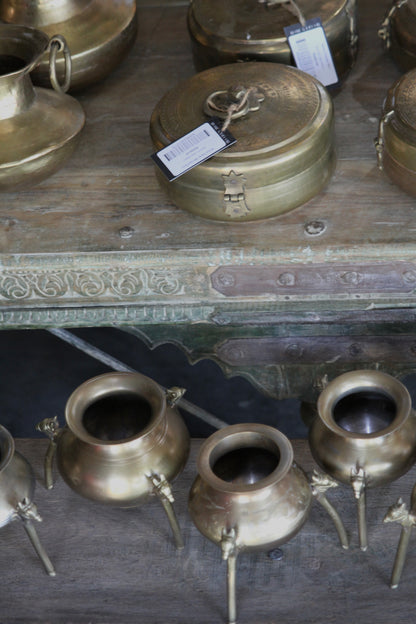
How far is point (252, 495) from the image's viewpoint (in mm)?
1173

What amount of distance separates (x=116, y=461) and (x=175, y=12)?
1196 millimetres

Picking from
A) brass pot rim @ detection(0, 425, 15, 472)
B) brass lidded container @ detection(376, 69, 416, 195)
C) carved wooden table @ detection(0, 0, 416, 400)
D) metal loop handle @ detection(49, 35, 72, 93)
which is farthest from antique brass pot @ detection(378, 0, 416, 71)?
brass pot rim @ detection(0, 425, 15, 472)

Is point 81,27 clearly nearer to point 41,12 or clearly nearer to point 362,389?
point 41,12

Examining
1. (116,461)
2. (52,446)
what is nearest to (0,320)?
(52,446)

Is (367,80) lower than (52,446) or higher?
higher

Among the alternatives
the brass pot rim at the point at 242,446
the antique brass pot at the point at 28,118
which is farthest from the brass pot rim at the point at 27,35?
the brass pot rim at the point at 242,446

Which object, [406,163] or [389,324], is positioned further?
[389,324]

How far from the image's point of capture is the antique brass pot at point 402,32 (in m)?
1.66

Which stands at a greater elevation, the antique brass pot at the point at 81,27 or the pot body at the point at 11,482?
the antique brass pot at the point at 81,27

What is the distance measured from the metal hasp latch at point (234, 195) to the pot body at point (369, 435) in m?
0.34

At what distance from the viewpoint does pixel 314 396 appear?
1726 mm

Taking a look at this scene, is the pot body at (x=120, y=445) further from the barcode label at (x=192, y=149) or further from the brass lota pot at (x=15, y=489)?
the barcode label at (x=192, y=149)

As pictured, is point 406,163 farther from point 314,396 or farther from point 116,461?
point 116,461

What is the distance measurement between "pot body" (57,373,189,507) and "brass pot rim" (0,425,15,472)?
9cm
